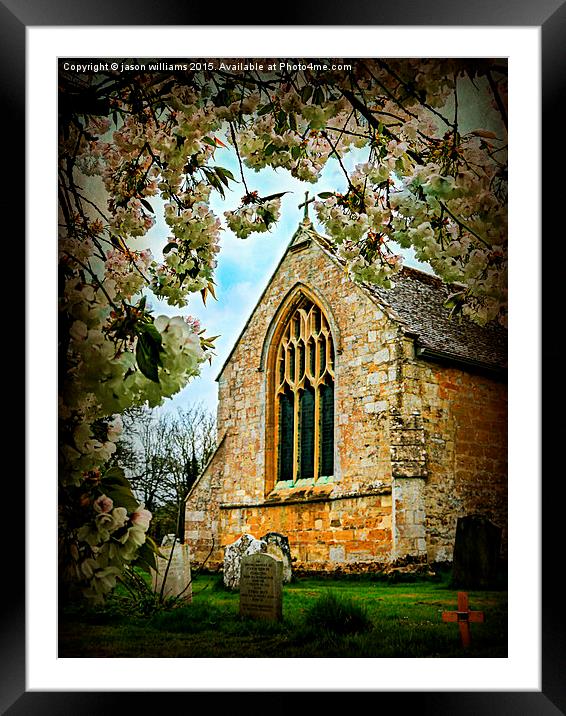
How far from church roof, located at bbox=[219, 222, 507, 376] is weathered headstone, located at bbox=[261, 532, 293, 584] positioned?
97 centimetres

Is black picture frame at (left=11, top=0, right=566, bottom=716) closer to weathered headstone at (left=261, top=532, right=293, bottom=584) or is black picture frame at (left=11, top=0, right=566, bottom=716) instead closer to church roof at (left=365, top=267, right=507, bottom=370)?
church roof at (left=365, top=267, right=507, bottom=370)

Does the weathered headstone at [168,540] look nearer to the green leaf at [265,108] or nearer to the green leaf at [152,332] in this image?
the green leaf at [152,332]

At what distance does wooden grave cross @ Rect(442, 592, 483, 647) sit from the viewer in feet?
14.7

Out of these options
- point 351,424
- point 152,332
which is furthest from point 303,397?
point 152,332

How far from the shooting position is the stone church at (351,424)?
4.67 meters

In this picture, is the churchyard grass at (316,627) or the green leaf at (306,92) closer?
the churchyard grass at (316,627)

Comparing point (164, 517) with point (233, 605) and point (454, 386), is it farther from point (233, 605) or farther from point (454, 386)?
point (454, 386)

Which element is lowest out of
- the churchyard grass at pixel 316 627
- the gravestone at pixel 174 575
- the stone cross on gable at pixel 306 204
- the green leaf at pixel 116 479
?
the churchyard grass at pixel 316 627

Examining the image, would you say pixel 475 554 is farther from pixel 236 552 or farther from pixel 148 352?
pixel 148 352

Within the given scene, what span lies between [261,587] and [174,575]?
1.61ft
